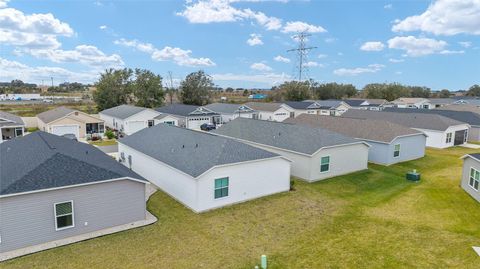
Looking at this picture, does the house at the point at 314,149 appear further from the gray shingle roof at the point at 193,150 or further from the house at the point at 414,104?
the house at the point at 414,104

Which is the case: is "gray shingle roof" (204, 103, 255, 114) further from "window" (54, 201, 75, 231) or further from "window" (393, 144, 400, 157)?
"window" (54, 201, 75, 231)

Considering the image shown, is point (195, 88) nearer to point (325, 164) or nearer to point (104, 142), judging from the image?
point (104, 142)

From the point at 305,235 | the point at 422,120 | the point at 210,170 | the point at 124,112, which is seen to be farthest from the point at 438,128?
the point at 124,112

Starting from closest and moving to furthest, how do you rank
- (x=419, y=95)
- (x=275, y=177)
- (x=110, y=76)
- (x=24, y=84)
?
(x=275, y=177) → (x=110, y=76) → (x=419, y=95) → (x=24, y=84)

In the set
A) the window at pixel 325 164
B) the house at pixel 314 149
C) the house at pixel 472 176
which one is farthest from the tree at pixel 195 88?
the house at pixel 472 176

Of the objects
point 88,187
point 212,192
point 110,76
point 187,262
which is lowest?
point 187,262

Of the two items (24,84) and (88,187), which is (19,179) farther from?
(24,84)

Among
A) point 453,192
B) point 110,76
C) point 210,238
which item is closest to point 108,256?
point 210,238
